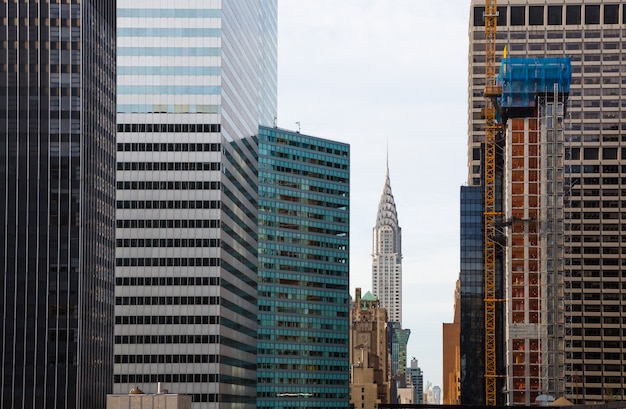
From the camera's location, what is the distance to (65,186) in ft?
521

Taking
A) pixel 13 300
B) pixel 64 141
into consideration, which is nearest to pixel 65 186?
pixel 64 141

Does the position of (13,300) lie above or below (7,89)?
below

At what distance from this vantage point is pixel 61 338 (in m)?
155

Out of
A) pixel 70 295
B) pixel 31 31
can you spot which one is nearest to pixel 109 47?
pixel 31 31

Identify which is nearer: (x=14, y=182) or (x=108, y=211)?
(x=14, y=182)

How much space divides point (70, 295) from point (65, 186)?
555 inches

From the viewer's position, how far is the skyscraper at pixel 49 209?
506 ft

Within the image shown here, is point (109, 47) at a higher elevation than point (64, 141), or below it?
higher

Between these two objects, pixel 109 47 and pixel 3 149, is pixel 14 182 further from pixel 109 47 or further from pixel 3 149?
pixel 109 47

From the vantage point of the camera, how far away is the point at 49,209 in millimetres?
158125

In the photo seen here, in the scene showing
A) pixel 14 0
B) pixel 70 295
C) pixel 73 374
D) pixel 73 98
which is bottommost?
pixel 73 374

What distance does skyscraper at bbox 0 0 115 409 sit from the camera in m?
154

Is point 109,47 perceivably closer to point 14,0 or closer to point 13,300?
point 14,0

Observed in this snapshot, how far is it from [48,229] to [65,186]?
5936mm
